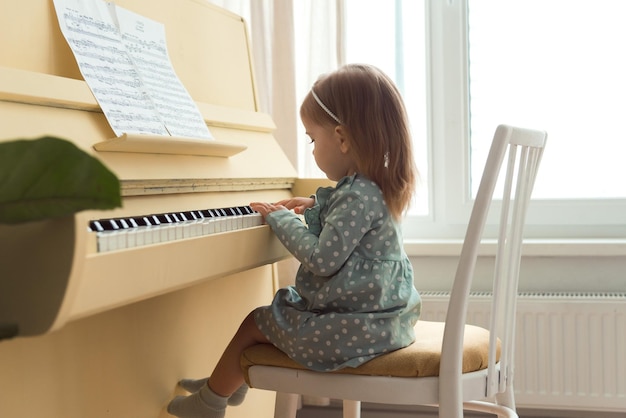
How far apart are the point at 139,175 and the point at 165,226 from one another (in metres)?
0.26

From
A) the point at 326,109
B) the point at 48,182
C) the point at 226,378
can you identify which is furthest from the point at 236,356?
the point at 48,182

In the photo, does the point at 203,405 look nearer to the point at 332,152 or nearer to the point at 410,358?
the point at 410,358

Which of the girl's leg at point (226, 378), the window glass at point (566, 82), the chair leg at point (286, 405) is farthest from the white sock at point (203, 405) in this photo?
the window glass at point (566, 82)

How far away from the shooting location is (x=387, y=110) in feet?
4.89

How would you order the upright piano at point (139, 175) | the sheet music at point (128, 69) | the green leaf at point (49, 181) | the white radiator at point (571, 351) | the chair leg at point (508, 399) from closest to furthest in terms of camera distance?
the green leaf at point (49, 181) < the upright piano at point (139, 175) < the sheet music at point (128, 69) < the chair leg at point (508, 399) < the white radiator at point (571, 351)

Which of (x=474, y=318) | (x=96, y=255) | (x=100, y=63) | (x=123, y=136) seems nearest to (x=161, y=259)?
(x=96, y=255)

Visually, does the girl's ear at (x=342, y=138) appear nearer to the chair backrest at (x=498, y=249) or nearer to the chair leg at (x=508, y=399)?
the chair backrest at (x=498, y=249)

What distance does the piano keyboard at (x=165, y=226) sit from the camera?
3.35 feet

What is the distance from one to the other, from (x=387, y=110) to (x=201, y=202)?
39cm

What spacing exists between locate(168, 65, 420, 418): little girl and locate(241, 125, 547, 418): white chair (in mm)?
26

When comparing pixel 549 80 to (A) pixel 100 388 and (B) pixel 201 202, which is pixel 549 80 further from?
(A) pixel 100 388

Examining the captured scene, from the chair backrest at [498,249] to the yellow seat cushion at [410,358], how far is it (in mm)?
25

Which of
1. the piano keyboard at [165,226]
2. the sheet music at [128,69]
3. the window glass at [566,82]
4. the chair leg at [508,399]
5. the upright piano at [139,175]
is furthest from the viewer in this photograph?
the window glass at [566,82]

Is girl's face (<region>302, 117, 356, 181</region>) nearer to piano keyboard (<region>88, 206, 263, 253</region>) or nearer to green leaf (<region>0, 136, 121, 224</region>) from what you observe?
piano keyboard (<region>88, 206, 263, 253</region>)
